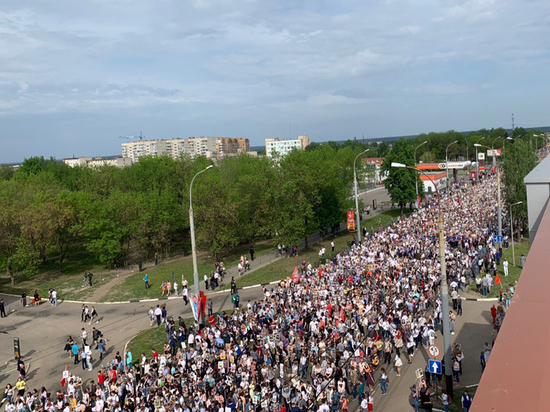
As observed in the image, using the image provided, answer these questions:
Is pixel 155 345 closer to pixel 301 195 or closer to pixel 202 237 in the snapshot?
pixel 202 237

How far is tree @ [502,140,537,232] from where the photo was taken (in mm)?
40125

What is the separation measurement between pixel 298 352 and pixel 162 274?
22.4 m

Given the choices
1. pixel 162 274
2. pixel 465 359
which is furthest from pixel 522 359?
pixel 162 274

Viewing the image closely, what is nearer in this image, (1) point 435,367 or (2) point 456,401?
(1) point 435,367

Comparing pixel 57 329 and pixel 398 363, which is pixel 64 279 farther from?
pixel 398 363

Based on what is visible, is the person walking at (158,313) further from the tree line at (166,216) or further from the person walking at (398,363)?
the person walking at (398,363)

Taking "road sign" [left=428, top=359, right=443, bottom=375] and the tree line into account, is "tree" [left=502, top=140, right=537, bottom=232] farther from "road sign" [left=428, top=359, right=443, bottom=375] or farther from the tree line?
"road sign" [left=428, top=359, right=443, bottom=375]

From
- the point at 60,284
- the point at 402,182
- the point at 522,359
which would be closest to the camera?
the point at 522,359

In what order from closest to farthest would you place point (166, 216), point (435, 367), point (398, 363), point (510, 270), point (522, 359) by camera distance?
point (522, 359), point (435, 367), point (398, 363), point (510, 270), point (166, 216)

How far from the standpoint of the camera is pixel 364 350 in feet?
60.6

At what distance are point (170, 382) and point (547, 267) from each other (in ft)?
44.7

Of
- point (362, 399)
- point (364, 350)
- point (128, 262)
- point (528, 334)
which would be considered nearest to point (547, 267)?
point (528, 334)

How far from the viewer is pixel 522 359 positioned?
5.27 metres

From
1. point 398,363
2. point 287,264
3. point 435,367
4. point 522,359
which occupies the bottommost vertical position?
point 287,264
